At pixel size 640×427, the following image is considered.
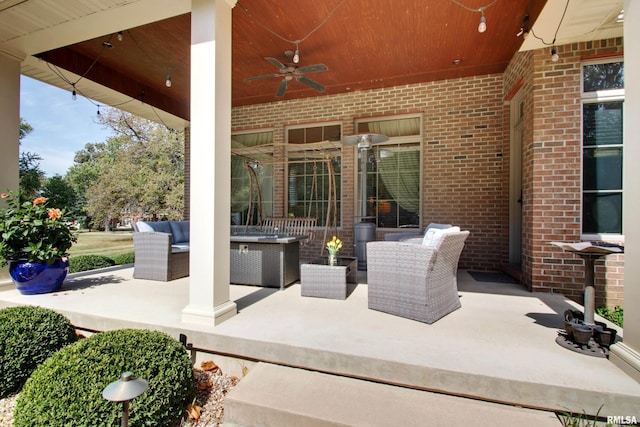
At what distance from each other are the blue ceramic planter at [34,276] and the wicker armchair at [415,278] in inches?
141

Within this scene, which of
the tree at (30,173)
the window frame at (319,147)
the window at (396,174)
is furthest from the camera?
the tree at (30,173)

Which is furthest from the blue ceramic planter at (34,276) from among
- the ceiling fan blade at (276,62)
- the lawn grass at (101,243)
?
the lawn grass at (101,243)

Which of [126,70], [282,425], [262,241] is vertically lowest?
[282,425]

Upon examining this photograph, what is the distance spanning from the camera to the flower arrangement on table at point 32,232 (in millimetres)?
3418

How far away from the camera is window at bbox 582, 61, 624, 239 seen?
3.45m

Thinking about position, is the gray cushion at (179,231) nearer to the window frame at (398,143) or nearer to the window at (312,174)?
the window at (312,174)

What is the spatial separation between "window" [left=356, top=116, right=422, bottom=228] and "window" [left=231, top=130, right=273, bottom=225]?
207 centimetres

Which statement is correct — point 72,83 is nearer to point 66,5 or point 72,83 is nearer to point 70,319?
point 66,5

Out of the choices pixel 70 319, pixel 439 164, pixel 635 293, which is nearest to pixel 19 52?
pixel 70 319

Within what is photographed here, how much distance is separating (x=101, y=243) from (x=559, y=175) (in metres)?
13.9

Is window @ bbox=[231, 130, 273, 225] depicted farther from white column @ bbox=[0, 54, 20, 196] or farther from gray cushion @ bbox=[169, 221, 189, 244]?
white column @ bbox=[0, 54, 20, 196]

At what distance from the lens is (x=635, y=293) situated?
1.81 metres

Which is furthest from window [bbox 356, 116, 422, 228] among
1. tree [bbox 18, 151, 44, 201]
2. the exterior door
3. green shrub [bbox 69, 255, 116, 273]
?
tree [bbox 18, 151, 44, 201]

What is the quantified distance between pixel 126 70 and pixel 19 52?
4.63ft
